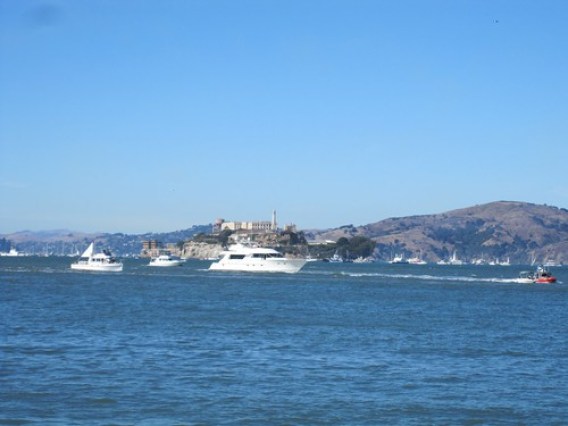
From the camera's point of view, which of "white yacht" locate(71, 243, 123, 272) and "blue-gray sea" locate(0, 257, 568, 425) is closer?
"blue-gray sea" locate(0, 257, 568, 425)

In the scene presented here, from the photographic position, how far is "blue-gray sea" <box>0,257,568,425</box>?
2400 cm

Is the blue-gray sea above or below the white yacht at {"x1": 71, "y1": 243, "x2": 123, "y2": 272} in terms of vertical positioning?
below

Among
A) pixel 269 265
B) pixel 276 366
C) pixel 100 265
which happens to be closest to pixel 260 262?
pixel 269 265

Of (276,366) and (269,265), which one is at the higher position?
(269,265)

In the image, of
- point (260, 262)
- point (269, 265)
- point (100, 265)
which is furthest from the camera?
point (260, 262)

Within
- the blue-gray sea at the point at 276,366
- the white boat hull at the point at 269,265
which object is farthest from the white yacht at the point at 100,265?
the blue-gray sea at the point at 276,366

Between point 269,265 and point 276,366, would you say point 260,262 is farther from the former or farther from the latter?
point 276,366

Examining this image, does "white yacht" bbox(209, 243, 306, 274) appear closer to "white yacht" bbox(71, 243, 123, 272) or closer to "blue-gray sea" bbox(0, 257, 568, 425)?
"white yacht" bbox(71, 243, 123, 272)

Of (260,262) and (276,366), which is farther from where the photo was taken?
(260,262)

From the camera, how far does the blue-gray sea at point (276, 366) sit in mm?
24000

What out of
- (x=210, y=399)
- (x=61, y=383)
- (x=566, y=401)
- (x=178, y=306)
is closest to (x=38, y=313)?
(x=178, y=306)

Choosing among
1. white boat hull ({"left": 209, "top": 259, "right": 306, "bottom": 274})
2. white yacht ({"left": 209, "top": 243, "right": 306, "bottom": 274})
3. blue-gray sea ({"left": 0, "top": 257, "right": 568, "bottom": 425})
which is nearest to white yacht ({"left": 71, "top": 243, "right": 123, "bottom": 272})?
white yacht ({"left": 209, "top": 243, "right": 306, "bottom": 274})

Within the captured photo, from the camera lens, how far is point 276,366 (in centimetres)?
3119

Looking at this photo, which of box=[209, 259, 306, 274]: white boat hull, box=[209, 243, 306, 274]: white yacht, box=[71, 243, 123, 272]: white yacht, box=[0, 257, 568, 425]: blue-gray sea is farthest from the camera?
box=[209, 243, 306, 274]: white yacht
